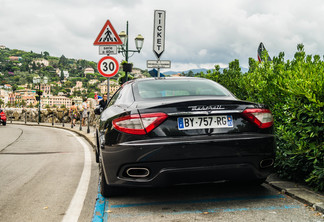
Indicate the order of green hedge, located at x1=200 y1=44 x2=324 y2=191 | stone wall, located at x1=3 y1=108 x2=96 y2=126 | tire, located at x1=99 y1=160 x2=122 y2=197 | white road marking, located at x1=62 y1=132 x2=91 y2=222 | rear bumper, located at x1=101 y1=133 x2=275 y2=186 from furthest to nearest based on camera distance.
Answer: stone wall, located at x1=3 y1=108 x2=96 y2=126
tire, located at x1=99 y1=160 x2=122 y2=197
green hedge, located at x1=200 y1=44 x2=324 y2=191
white road marking, located at x1=62 y1=132 x2=91 y2=222
rear bumper, located at x1=101 y1=133 x2=275 y2=186

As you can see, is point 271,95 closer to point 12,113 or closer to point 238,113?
point 238,113

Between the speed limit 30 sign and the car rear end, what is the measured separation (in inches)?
273

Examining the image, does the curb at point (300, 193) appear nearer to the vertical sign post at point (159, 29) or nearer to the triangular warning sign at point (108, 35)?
the vertical sign post at point (159, 29)

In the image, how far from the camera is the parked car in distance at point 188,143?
129 inches

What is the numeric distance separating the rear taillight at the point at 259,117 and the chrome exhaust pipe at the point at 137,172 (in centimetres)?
112

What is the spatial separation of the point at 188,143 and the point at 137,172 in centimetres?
57

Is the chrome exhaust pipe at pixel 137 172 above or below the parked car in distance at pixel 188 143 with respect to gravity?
below

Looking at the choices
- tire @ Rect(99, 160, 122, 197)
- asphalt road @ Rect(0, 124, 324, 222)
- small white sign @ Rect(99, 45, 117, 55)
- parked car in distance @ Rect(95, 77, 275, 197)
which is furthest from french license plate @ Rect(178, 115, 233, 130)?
small white sign @ Rect(99, 45, 117, 55)

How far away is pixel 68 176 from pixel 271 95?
134 inches

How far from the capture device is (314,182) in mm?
4070

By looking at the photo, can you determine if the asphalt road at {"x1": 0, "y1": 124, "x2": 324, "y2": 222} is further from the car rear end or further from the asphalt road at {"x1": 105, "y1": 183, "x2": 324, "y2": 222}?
the car rear end

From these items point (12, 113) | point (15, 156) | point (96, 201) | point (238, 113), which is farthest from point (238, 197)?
point (12, 113)

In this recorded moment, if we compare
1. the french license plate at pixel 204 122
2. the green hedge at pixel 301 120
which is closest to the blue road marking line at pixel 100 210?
the french license plate at pixel 204 122

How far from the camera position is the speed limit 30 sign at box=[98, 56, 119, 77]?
10.3m
